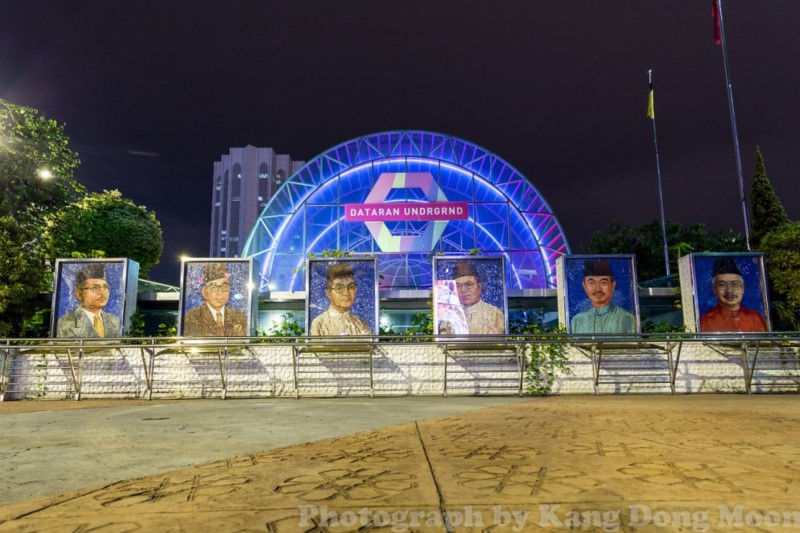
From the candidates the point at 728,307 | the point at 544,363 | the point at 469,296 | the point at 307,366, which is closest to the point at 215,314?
the point at 307,366

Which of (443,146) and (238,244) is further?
(238,244)

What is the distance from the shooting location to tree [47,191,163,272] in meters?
23.0

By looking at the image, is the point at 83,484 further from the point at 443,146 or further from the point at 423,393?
the point at 443,146

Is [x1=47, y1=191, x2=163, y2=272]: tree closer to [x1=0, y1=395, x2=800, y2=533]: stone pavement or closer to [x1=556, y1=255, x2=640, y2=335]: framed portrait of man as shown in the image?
[x1=556, y1=255, x2=640, y2=335]: framed portrait of man

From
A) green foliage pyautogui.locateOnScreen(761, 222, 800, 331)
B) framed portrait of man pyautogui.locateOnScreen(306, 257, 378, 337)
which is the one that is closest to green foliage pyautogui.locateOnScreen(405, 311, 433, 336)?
framed portrait of man pyautogui.locateOnScreen(306, 257, 378, 337)

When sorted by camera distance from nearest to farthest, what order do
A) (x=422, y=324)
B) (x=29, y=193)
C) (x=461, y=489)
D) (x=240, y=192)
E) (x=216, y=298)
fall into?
(x=461, y=489) → (x=216, y=298) → (x=422, y=324) → (x=29, y=193) → (x=240, y=192)

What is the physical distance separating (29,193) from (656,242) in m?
42.3

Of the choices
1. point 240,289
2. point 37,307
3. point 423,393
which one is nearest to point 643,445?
point 423,393

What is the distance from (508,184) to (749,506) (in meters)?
29.3

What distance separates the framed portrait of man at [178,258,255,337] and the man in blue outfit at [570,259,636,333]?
10.9 meters

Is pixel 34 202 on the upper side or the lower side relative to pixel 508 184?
lower

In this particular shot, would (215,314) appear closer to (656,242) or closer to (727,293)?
(727,293)

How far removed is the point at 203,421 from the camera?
7750mm

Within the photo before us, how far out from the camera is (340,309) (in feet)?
53.7
